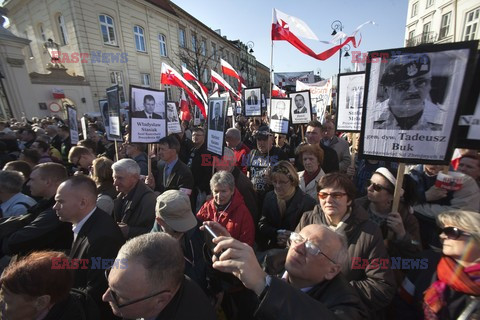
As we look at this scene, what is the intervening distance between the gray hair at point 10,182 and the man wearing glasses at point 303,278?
2.68 m

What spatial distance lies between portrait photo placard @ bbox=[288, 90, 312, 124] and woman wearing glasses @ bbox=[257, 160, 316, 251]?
3.28 m

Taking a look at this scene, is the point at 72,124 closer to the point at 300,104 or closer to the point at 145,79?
the point at 300,104

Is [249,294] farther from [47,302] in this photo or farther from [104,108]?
[104,108]

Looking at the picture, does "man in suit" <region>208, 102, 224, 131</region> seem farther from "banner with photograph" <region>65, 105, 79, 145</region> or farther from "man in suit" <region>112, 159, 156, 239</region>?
"banner with photograph" <region>65, 105, 79, 145</region>

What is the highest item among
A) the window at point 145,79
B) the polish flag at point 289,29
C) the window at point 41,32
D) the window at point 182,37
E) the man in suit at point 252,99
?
the window at point 182,37

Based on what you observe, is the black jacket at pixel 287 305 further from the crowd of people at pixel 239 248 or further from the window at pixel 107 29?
the window at pixel 107 29

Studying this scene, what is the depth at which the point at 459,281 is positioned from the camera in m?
1.27

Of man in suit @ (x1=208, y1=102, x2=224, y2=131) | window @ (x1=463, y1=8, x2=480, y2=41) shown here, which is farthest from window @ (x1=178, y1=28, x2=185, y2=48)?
man in suit @ (x1=208, y1=102, x2=224, y2=131)

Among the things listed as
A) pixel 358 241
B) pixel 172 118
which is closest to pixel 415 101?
pixel 358 241

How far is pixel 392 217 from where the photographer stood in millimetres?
1892

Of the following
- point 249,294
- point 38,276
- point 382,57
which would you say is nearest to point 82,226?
point 38,276

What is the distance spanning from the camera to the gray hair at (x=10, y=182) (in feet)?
8.64

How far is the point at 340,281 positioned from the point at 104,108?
5.97 metres

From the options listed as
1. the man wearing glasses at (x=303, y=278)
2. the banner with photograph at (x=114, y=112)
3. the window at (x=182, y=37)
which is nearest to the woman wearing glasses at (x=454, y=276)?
the man wearing glasses at (x=303, y=278)
